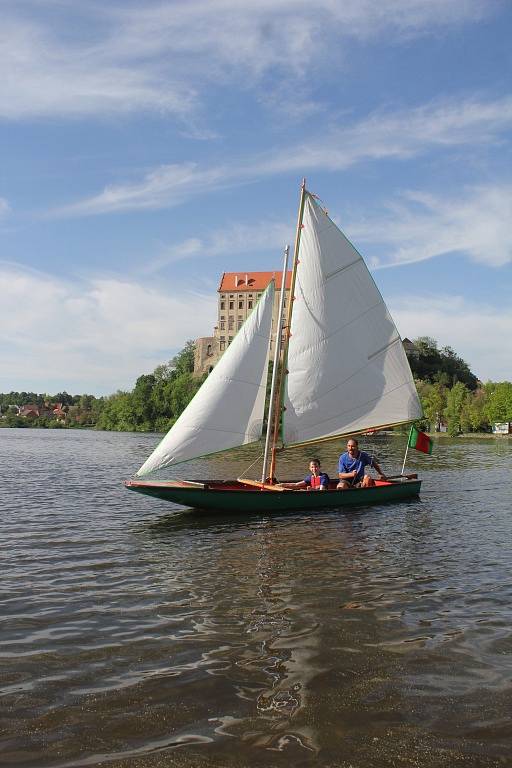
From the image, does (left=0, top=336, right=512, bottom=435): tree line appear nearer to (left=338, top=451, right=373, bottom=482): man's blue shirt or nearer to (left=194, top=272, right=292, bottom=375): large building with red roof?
(left=194, top=272, right=292, bottom=375): large building with red roof

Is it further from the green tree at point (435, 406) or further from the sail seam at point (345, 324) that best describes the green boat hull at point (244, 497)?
the green tree at point (435, 406)

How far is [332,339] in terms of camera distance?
76.0 feet

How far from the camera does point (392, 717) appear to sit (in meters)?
6.62

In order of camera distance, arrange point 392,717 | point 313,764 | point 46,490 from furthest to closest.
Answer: point 46,490 < point 392,717 < point 313,764

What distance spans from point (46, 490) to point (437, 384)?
381ft

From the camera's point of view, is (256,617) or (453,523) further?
(453,523)

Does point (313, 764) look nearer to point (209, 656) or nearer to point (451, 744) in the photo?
point (451, 744)

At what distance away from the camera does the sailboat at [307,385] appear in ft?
65.6

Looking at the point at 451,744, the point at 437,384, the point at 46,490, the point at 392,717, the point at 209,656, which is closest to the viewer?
the point at 451,744

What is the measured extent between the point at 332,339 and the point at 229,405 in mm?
5185

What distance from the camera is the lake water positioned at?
611 cm

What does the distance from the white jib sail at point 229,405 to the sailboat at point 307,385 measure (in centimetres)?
3

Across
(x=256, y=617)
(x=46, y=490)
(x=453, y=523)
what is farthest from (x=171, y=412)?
(x=256, y=617)

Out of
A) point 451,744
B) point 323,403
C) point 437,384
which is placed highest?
point 437,384
